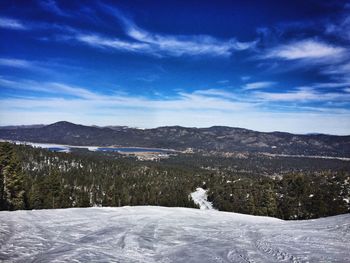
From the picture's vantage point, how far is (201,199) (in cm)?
12156

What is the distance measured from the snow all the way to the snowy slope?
278ft

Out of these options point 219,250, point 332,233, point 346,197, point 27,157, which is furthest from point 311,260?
point 27,157

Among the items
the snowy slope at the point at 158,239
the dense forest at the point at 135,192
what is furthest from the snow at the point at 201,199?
the snowy slope at the point at 158,239

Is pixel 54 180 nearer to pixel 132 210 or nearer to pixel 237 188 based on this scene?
pixel 132 210

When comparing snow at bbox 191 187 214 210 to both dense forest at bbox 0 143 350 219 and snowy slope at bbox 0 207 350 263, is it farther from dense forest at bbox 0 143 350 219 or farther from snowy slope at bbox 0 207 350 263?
snowy slope at bbox 0 207 350 263

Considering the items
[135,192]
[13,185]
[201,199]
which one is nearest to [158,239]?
[13,185]

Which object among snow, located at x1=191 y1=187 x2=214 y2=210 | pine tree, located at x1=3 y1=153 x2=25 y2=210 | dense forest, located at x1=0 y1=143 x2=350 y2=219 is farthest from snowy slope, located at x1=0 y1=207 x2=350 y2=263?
snow, located at x1=191 y1=187 x2=214 y2=210

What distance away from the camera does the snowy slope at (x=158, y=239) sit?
1285cm

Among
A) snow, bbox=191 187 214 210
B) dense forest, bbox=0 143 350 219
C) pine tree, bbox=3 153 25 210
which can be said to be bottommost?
snow, bbox=191 187 214 210

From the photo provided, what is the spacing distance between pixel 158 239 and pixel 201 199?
108m

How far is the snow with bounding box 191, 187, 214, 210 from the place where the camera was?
350 feet

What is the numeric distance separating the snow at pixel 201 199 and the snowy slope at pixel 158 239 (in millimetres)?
84859

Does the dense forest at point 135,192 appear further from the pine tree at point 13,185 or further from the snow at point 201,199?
the snow at point 201,199

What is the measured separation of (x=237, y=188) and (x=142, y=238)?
339ft
